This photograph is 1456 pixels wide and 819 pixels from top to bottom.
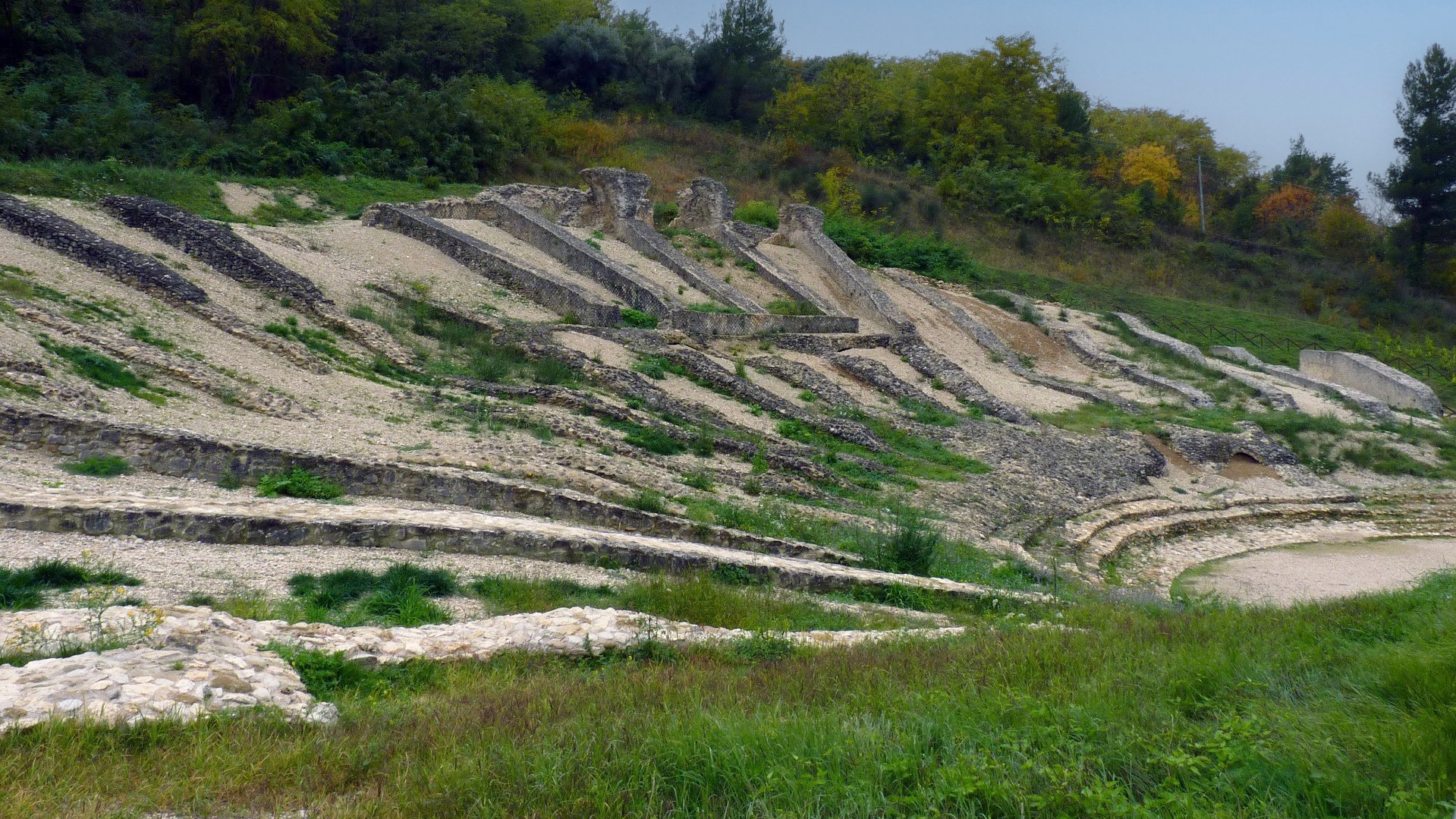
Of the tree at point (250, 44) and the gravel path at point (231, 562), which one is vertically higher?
the tree at point (250, 44)

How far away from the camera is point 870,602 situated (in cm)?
795

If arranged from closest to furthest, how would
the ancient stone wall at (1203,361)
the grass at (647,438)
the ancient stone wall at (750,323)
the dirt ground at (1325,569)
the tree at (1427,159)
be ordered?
the dirt ground at (1325,569)
the grass at (647,438)
the ancient stone wall at (750,323)
the ancient stone wall at (1203,361)
the tree at (1427,159)

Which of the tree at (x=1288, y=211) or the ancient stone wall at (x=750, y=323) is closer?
the ancient stone wall at (x=750, y=323)

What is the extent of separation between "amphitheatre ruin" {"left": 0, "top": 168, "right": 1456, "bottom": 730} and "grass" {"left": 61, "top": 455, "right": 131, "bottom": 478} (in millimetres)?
20

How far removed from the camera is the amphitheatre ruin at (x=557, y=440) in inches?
242

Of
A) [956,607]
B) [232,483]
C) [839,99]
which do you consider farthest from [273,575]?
[839,99]

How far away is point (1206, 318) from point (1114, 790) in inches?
1212

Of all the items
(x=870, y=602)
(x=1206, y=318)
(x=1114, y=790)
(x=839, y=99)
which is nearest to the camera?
(x=1114, y=790)

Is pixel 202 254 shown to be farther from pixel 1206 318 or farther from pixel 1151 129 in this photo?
pixel 1151 129

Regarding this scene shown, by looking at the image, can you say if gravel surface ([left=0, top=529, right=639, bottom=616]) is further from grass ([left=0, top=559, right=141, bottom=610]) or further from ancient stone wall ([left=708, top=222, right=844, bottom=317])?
ancient stone wall ([left=708, top=222, right=844, bottom=317])

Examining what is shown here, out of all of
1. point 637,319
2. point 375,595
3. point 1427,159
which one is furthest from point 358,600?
point 1427,159

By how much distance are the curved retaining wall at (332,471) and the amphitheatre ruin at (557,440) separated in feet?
0.10

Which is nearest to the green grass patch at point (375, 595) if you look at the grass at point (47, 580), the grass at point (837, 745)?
the grass at point (47, 580)

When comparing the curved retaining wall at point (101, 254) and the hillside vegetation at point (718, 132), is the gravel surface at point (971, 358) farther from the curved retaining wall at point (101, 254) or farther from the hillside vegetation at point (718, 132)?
the curved retaining wall at point (101, 254)
